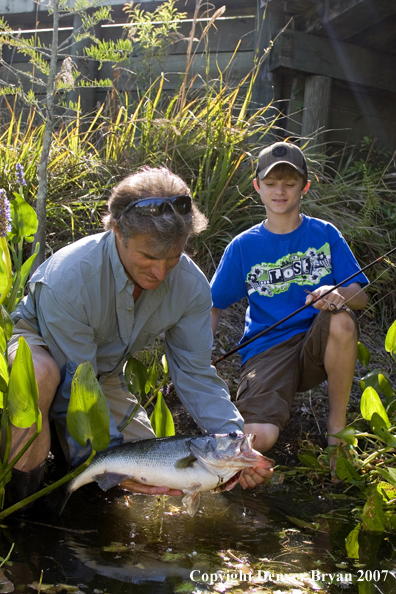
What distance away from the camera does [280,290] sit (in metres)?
3.35

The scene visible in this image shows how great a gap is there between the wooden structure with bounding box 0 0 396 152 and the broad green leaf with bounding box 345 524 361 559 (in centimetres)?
403

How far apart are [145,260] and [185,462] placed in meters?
0.79

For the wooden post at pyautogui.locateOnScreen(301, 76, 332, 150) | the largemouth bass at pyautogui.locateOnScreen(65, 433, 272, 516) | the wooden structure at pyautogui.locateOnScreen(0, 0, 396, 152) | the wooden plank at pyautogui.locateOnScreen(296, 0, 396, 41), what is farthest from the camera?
the wooden post at pyautogui.locateOnScreen(301, 76, 332, 150)

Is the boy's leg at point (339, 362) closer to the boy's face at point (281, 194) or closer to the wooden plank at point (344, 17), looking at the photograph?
the boy's face at point (281, 194)

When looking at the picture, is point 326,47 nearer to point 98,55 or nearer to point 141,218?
point 98,55

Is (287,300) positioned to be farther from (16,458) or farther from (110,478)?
(16,458)

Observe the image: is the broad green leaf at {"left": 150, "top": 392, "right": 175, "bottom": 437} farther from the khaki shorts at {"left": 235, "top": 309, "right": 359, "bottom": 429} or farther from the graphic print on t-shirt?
the graphic print on t-shirt

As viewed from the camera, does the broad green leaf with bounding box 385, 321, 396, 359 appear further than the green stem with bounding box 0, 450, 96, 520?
Yes

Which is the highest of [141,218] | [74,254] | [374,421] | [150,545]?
[141,218]

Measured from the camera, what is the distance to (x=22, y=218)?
8.96 feet

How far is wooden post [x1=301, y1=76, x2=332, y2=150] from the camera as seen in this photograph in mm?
6020

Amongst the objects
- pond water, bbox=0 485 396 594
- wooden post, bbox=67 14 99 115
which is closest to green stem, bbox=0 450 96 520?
pond water, bbox=0 485 396 594

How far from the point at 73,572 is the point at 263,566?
649mm

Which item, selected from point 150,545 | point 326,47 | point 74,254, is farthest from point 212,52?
point 150,545
